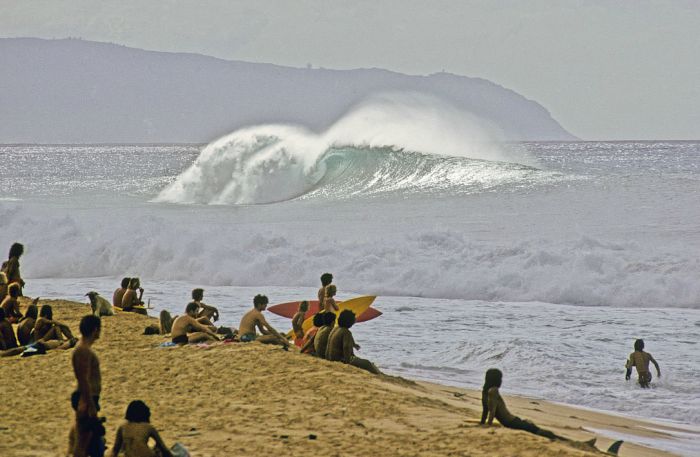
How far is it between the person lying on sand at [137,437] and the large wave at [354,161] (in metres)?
31.0

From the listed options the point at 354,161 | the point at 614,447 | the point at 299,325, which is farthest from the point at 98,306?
the point at 354,161

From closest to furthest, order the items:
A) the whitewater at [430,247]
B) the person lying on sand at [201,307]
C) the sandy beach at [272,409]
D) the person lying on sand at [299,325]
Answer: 1. the sandy beach at [272,409]
2. the person lying on sand at [299,325]
3. the person lying on sand at [201,307]
4. the whitewater at [430,247]

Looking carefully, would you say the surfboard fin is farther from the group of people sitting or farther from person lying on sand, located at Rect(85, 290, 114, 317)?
person lying on sand, located at Rect(85, 290, 114, 317)

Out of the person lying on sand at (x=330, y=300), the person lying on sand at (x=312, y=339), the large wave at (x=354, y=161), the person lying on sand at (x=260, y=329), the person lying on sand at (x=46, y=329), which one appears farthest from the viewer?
the large wave at (x=354, y=161)

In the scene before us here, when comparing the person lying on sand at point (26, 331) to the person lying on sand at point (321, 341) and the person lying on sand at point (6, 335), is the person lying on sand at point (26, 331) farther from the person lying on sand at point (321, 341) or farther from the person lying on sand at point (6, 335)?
the person lying on sand at point (321, 341)

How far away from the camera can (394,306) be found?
18.8 m

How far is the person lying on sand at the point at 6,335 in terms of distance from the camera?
1210 cm

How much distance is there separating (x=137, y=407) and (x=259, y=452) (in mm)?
1135

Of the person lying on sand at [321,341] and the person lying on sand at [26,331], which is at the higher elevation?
the person lying on sand at [321,341]

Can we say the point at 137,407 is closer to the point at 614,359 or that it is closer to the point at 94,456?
the point at 94,456

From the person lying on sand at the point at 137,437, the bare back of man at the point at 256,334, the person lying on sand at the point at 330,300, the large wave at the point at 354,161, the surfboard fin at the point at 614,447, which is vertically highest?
the large wave at the point at 354,161

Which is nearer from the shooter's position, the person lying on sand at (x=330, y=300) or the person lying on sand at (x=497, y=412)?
the person lying on sand at (x=497, y=412)

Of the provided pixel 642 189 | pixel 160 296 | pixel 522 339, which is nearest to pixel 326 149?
pixel 642 189

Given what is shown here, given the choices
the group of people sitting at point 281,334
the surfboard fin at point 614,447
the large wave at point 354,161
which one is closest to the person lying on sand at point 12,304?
the group of people sitting at point 281,334
